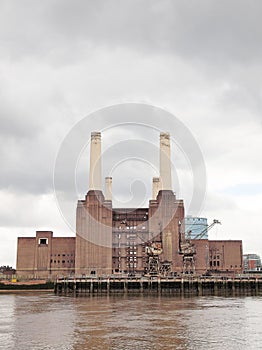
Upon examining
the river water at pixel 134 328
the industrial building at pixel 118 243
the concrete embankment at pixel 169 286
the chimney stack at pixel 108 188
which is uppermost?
the chimney stack at pixel 108 188

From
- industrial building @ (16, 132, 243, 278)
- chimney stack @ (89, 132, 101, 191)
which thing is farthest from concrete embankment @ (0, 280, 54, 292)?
chimney stack @ (89, 132, 101, 191)

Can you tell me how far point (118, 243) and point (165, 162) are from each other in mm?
22471

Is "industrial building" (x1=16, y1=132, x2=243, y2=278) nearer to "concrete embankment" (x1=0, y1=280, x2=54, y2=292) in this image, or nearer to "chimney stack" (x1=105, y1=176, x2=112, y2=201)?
"concrete embankment" (x1=0, y1=280, x2=54, y2=292)

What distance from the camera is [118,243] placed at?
114 meters

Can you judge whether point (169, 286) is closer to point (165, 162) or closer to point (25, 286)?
point (25, 286)

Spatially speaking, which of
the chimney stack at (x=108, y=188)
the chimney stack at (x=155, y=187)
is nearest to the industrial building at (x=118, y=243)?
the chimney stack at (x=108, y=188)

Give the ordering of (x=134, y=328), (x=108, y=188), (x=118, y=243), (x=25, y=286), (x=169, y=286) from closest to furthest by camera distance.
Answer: (x=134, y=328) → (x=169, y=286) → (x=25, y=286) → (x=118, y=243) → (x=108, y=188)

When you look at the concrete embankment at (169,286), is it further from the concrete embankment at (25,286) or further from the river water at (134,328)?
the river water at (134,328)

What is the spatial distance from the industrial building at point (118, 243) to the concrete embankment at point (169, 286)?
24179mm

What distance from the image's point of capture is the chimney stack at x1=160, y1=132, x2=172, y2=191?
11131cm

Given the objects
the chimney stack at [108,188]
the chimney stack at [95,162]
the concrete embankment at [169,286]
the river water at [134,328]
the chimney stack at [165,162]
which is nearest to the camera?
the river water at [134,328]

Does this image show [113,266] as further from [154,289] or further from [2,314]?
[2,314]

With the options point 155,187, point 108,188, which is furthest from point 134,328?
point 155,187

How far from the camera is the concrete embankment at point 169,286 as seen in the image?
249 feet
